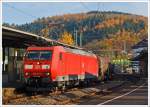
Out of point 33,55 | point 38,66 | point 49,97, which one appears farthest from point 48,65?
point 49,97

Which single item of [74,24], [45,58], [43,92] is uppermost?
[74,24]

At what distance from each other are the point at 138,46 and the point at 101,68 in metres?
69.8

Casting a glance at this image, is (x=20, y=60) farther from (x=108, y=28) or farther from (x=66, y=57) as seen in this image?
(x=108, y=28)

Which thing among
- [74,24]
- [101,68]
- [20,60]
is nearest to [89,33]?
[74,24]

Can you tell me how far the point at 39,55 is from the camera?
29078 millimetres

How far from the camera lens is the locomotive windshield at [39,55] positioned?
95.0 ft

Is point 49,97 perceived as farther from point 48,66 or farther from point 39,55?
point 39,55

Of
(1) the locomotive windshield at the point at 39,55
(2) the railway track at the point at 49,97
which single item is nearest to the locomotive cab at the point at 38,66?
(1) the locomotive windshield at the point at 39,55

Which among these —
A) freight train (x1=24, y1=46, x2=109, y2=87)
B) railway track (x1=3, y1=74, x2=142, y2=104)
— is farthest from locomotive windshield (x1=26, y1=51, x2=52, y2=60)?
railway track (x1=3, y1=74, x2=142, y2=104)

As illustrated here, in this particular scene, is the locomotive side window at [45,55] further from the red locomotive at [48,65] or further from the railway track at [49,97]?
the railway track at [49,97]

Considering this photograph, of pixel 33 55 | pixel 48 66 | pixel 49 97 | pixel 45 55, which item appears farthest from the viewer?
pixel 33 55

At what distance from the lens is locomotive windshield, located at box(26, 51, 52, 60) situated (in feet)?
95.0

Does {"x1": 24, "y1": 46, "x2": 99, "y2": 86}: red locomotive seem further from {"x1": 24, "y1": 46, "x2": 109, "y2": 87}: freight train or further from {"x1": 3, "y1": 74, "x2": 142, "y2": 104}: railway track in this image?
{"x1": 3, "y1": 74, "x2": 142, "y2": 104}: railway track

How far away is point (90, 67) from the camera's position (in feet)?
137
